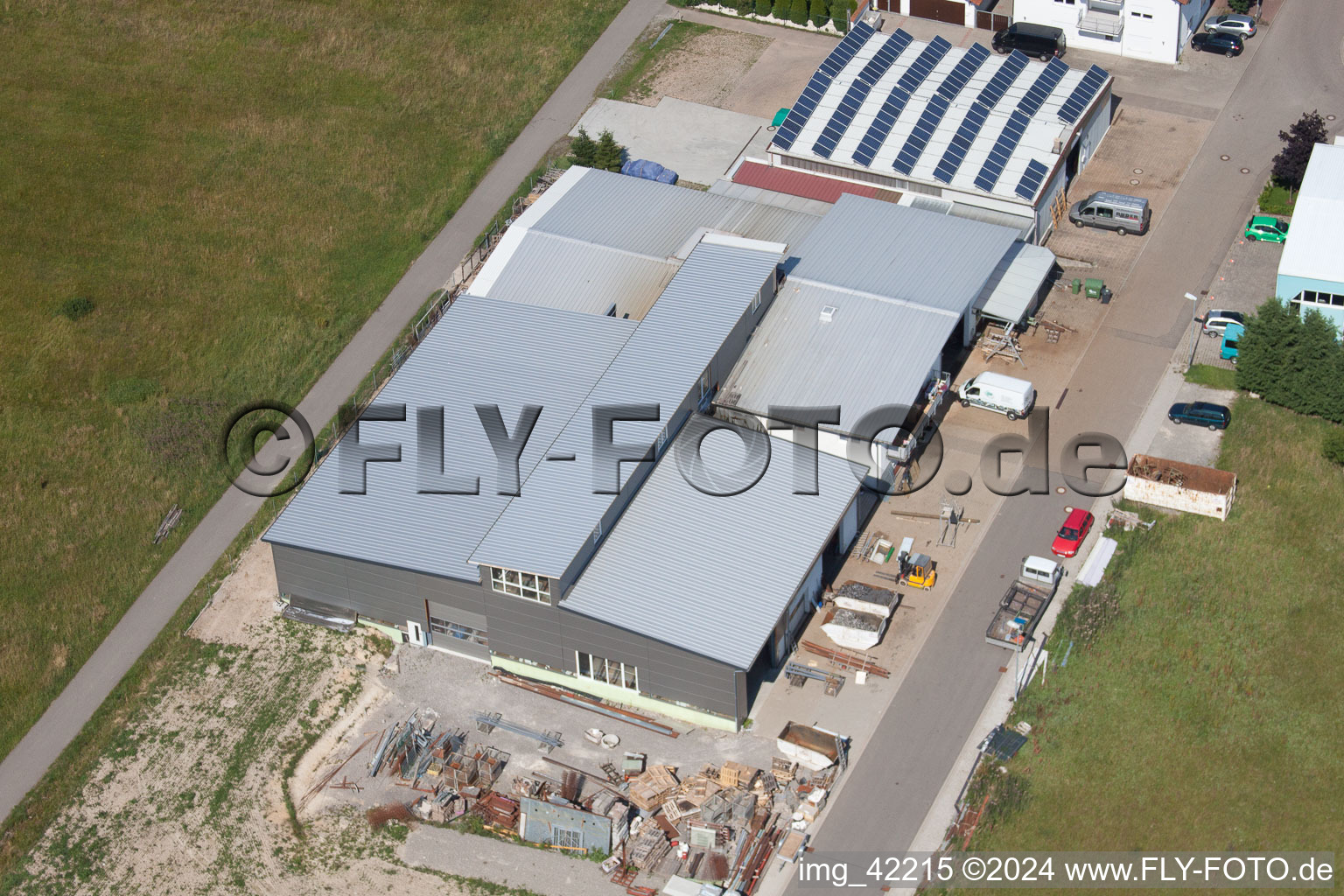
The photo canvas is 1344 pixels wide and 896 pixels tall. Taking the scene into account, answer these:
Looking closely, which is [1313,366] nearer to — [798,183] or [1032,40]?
[798,183]

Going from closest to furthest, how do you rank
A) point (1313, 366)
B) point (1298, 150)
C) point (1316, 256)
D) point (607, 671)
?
point (607, 671)
point (1313, 366)
point (1316, 256)
point (1298, 150)

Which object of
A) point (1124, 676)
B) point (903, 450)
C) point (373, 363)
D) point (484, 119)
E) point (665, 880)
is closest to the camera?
point (665, 880)

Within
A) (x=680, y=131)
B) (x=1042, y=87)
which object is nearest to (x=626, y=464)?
(x=680, y=131)

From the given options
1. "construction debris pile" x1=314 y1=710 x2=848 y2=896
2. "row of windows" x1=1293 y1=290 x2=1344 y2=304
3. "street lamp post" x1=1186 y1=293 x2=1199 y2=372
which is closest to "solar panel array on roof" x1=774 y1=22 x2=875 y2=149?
"street lamp post" x1=1186 y1=293 x2=1199 y2=372

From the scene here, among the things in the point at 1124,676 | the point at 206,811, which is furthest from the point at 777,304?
the point at 206,811

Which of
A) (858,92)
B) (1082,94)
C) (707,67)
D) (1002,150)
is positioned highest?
(858,92)

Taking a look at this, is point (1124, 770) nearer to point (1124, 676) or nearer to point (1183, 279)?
point (1124, 676)
